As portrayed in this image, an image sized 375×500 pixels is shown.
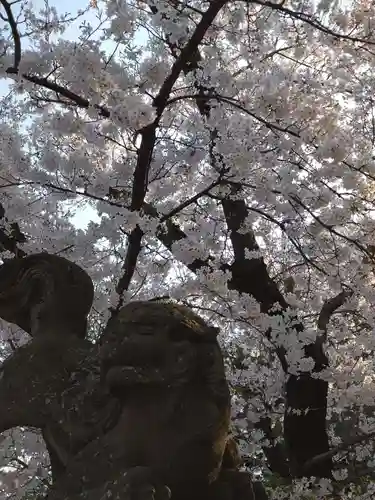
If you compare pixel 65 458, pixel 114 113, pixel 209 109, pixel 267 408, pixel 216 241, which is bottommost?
pixel 65 458

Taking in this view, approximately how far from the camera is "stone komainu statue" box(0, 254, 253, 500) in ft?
6.04

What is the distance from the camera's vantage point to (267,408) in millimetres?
7531

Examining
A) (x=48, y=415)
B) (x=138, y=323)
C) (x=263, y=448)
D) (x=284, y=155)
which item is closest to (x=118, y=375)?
(x=138, y=323)

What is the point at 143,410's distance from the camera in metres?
1.93

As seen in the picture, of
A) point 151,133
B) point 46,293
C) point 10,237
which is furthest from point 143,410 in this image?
point 10,237

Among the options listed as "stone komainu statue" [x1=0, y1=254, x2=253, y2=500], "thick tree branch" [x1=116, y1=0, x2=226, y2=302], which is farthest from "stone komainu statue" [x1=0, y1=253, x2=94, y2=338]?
Answer: "thick tree branch" [x1=116, y1=0, x2=226, y2=302]

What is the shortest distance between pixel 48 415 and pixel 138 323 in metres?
0.49

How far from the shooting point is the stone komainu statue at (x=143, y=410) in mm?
1842

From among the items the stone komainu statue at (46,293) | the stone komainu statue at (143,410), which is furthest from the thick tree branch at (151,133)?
the stone komainu statue at (143,410)

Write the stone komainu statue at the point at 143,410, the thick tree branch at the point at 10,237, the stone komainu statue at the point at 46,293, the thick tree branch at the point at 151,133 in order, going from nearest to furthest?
the stone komainu statue at the point at 143,410 < the stone komainu statue at the point at 46,293 < the thick tree branch at the point at 151,133 < the thick tree branch at the point at 10,237

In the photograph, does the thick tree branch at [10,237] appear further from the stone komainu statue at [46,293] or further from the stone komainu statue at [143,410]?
the stone komainu statue at [143,410]

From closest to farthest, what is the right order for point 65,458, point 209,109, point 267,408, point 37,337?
point 65,458
point 37,337
point 209,109
point 267,408

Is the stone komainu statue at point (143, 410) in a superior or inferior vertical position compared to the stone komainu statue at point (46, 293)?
inferior

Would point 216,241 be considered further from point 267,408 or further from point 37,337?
point 37,337
